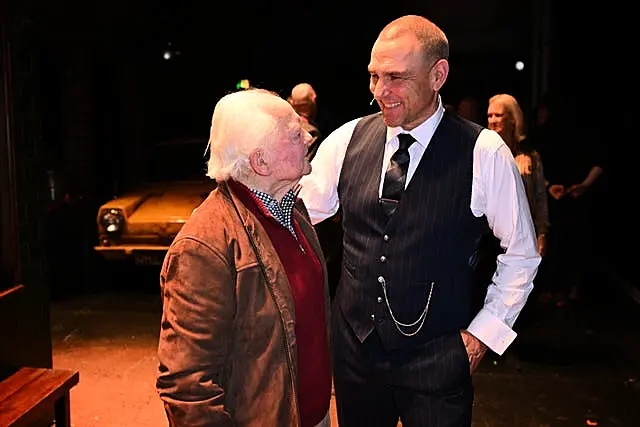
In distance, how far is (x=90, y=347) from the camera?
5.98 metres

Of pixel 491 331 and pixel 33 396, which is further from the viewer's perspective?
pixel 33 396

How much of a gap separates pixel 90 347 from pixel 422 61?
4375 mm

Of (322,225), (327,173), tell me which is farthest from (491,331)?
(322,225)

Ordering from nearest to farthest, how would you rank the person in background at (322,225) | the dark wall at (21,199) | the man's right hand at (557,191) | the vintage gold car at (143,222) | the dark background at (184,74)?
1. the dark wall at (21,199)
2. the person in background at (322,225)
3. the man's right hand at (557,191)
4. the vintage gold car at (143,222)
5. the dark background at (184,74)

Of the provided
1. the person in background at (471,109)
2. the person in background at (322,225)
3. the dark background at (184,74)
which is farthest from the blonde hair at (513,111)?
the person in background at (322,225)

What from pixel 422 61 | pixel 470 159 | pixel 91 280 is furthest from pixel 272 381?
pixel 91 280

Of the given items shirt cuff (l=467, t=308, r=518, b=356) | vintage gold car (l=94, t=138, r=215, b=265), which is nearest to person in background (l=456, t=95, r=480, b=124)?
vintage gold car (l=94, t=138, r=215, b=265)

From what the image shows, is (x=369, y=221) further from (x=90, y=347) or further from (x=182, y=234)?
(x=90, y=347)

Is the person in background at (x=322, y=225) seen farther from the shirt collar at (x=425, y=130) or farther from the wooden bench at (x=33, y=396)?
the shirt collar at (x=425, y=130)

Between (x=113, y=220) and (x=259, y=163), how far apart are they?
5.58 m

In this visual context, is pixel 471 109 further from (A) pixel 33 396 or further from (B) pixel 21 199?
(A) pixel 33 396

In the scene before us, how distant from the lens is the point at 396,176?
255 cm

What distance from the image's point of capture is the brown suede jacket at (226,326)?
197 centimetres

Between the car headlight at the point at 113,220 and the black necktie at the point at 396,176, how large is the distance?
209 inches
